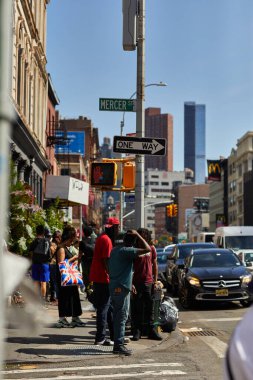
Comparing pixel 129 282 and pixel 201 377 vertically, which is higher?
pixel 129 282

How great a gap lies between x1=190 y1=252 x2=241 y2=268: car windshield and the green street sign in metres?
6.46

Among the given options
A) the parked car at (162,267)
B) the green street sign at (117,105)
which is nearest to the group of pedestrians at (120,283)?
the green street sign at (117,105)

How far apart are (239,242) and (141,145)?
1728 centimetres

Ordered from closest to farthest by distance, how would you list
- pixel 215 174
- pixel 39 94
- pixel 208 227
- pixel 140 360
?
pixel 140 360
pixel 39 94
pixel 215 174
pixel 208 227

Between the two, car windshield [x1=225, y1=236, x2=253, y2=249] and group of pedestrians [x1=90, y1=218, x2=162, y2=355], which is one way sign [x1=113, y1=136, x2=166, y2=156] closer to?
group of pedestrians [x1=90, y1=218, x2=162, y2=355]

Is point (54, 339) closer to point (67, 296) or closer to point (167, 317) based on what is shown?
point (67, 296)

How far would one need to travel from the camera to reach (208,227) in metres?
172

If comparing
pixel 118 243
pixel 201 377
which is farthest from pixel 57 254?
pixel 201 377

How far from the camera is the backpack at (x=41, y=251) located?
50.0ft

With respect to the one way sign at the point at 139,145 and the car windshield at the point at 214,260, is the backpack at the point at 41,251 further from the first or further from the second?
the car windshield at the point at 214,260

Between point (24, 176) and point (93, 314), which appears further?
point (24, 176)

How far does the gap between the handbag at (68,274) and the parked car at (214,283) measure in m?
5.48

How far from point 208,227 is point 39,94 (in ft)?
460

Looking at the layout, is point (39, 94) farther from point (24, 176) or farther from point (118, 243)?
point (118, 243)
